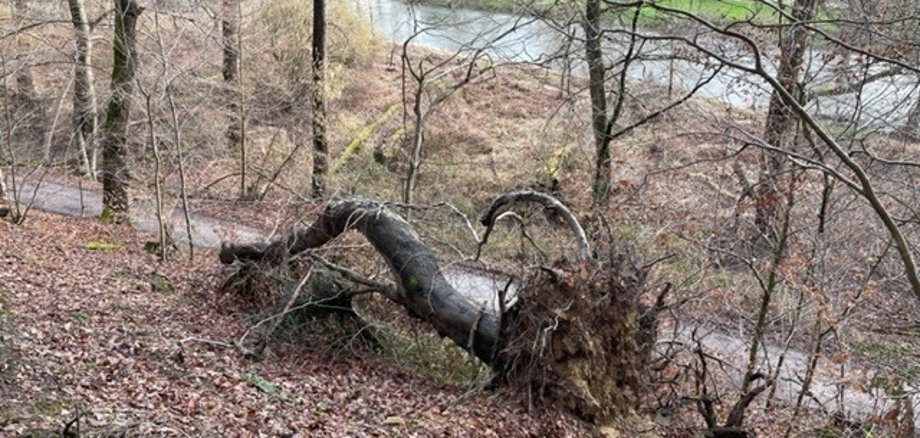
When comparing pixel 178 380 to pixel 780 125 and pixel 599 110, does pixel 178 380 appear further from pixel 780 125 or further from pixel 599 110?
pixel 599 110

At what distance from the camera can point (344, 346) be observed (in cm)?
816

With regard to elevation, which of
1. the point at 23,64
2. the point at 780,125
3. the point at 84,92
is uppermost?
the point at 23,64

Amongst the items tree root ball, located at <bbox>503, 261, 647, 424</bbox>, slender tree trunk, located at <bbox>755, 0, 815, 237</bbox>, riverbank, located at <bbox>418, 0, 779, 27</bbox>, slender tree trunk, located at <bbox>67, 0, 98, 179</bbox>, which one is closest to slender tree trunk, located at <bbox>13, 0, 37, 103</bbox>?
slender tree trunk, located at <bbox>67, 0, 98, 179</bbox>

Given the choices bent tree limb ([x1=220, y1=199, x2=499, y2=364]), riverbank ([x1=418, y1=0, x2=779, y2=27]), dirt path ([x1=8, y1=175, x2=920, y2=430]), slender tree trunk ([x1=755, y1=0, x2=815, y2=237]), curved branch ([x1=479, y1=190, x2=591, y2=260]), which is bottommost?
dirt path ([x1=8, y1=175, x2=920, y2=430])

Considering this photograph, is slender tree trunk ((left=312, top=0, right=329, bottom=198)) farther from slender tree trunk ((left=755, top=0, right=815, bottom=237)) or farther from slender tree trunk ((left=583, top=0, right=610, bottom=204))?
slender tree trunk ((left=755, top=0, right=815, bottom=237))

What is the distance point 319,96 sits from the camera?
16.6m

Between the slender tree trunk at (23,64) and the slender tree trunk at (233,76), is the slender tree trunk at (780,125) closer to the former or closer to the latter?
the slender tree trunk at (233,76)

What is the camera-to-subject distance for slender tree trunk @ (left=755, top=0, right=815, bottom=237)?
323 inches

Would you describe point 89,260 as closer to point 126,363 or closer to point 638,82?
point 126,363

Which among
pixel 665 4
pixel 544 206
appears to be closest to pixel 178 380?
pixel 544 206

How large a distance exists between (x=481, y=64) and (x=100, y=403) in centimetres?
1636

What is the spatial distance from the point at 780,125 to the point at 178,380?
699 cm

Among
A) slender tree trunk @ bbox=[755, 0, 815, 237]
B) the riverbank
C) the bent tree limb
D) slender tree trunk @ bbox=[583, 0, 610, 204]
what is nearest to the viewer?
the bent tree limb

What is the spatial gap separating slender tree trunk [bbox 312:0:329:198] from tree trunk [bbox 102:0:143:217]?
12.3 feet
